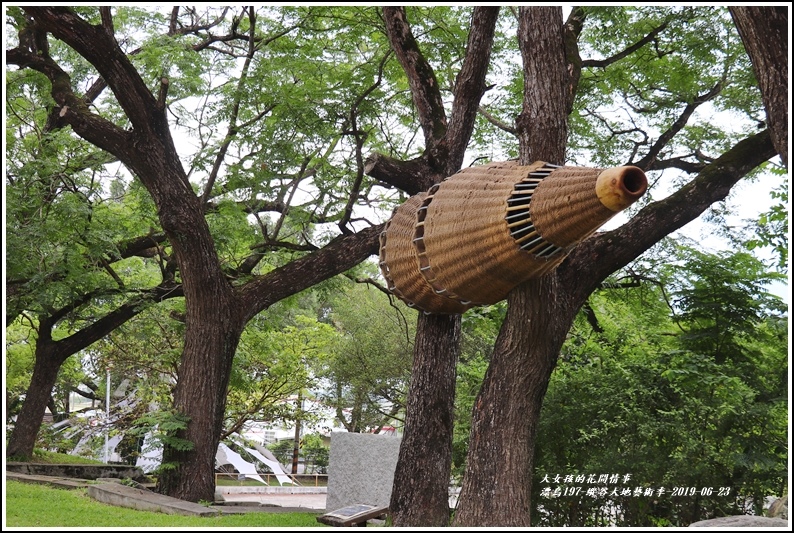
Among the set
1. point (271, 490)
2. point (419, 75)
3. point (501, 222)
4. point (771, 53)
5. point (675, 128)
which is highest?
point (419, 75)

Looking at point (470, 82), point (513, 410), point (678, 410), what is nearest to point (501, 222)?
point (513, 410)

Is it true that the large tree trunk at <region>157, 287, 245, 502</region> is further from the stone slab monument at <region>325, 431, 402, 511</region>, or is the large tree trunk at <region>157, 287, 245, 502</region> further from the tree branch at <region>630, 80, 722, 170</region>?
the tree branch at <region>630, 80, 722, 170</region>

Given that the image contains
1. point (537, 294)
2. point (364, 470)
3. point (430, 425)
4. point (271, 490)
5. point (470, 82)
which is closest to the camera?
point (537, 294)

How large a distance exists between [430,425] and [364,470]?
2.08 m

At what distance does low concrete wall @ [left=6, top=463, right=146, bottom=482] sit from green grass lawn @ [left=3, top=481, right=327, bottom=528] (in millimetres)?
3747

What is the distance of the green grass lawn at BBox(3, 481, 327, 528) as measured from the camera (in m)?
6.54

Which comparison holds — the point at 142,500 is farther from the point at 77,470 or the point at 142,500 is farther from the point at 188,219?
the point at 77,470

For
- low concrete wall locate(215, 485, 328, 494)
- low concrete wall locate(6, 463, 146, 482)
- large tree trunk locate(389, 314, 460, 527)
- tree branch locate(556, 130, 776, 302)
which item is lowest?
low concrete wall locate(215, 485, 328, 494)

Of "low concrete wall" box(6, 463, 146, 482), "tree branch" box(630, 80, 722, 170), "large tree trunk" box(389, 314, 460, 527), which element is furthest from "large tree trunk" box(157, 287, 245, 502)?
"tree branch" box(630, 80, 722, 170)

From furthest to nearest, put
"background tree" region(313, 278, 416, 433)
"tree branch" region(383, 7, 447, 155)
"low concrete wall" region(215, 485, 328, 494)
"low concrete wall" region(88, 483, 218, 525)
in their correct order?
"background tree" region(313, 278, 416, 433)
"low concrete wall" region(215, 485, 328, 494)
"tree branch" region(383, 7, 447, 155)
"low concrete wall" region(88, 483, 218, 525)

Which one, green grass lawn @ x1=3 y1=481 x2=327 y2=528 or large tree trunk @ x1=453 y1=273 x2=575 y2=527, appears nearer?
large tree trunk @ x1=453 y1=273 x2=575 y2=527

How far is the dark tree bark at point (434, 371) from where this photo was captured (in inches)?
306

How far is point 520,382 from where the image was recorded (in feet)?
21.6

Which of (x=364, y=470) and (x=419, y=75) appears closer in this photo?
(x=419, y=75)
